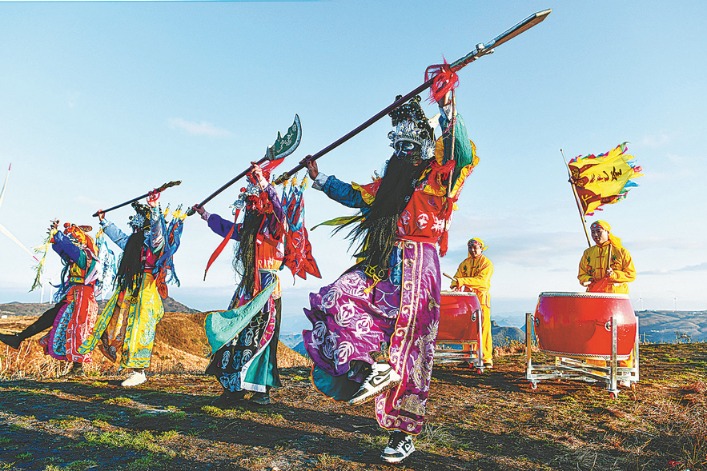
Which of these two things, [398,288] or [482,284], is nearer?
[398,288]

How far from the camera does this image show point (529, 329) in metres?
6.20

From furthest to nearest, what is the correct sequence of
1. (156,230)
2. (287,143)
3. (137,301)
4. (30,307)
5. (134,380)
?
(30,307), (137,301), (156,230), (134,380), (287,143)

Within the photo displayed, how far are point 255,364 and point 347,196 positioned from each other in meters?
2.10

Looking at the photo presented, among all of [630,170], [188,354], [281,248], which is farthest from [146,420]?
[188,354]

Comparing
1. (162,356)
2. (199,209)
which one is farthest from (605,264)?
(162,356)

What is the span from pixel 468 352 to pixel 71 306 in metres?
5.72

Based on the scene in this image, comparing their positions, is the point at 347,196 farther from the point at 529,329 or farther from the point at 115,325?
the point at 115,325

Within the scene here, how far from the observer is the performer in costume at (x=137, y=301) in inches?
244

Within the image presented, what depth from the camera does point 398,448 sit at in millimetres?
3234

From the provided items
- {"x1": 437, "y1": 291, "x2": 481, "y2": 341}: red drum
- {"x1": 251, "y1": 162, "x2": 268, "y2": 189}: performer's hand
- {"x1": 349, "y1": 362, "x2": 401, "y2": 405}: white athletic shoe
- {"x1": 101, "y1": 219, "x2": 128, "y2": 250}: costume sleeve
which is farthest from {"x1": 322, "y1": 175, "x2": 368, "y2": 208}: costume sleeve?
{"x1": 101, "y1": 219, "x2": 128, "y2": 250}: costume sleeve

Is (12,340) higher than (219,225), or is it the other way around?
(219,225)

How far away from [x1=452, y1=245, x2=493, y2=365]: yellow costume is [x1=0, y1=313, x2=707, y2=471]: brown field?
1.05 meters

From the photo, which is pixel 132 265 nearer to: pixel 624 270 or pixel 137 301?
pixel 137 301

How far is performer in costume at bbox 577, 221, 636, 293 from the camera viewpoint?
6004 millimetres
